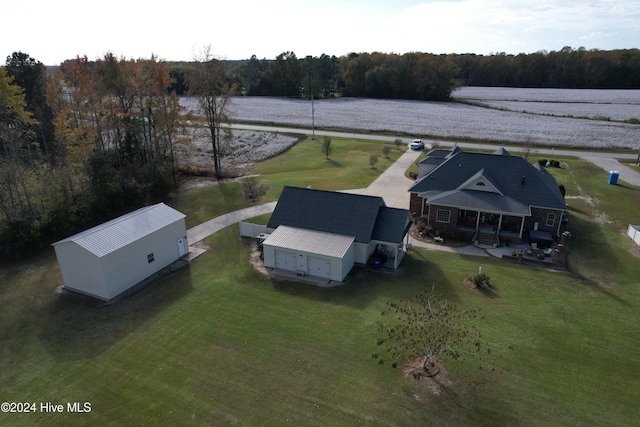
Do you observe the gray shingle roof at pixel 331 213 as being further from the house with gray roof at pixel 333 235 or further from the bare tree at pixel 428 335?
the bare tree at pixel 428 335

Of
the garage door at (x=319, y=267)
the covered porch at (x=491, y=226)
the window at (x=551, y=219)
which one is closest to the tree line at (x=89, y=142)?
the garage door at (x=319, y=267)

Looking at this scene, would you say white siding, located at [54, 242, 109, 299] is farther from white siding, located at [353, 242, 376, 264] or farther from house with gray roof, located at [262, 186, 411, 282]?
white siding, located at [353, 242, 376, 264]

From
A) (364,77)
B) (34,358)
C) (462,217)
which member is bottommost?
(34,358)

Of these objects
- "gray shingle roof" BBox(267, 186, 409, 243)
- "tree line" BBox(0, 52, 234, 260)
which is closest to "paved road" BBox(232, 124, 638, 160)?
"tree line" BBox(0, 52, 234, 260)

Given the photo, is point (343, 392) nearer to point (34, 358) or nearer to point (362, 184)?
point (34, 358)

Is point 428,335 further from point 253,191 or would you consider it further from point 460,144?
point 460,144

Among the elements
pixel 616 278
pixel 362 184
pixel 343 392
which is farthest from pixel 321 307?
pixel 362 184

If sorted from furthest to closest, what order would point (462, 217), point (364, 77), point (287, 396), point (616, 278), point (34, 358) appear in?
point (364, 77), point (462, 217), point (616, 278), point (34, 358), point (287, 396)
